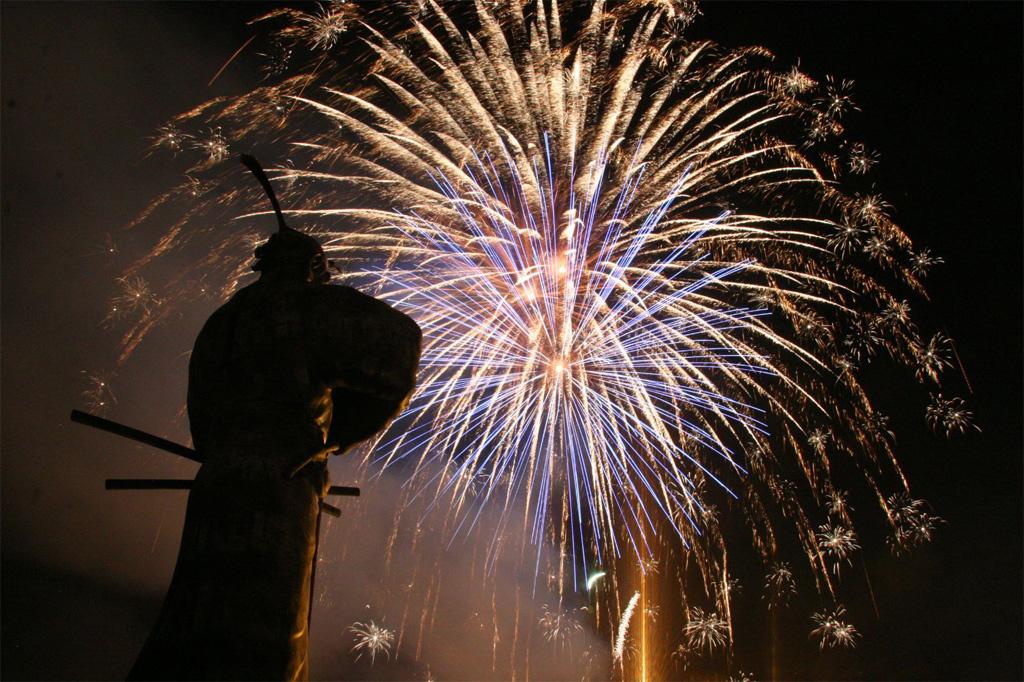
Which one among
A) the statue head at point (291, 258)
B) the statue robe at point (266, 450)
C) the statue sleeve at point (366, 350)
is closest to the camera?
the statue robe at point (266, 450)

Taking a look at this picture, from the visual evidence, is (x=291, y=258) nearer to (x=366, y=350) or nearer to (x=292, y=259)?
(x=292, y=259)

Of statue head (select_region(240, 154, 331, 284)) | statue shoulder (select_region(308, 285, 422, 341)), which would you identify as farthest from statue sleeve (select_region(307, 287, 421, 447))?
statue head (select_region(240, 154, 331, 284))

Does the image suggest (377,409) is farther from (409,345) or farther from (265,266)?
(265,266)

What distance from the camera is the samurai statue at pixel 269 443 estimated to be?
148 inches

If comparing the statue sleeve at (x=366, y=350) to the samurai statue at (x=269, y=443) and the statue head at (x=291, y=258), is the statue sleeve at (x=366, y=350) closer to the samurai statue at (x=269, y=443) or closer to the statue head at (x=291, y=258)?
the samurai statue at (x=269, y=443)

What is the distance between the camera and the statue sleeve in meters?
4.56

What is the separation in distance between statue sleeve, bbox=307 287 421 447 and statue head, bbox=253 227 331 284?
569mm

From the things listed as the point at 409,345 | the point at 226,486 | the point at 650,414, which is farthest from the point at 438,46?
the point at 226,486

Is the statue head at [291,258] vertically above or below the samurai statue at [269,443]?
above

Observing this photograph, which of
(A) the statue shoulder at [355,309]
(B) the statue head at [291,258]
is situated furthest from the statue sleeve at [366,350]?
(B) the statue head at [291,258]

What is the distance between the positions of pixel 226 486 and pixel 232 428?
14.8 inches

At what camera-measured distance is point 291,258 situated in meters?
5.29

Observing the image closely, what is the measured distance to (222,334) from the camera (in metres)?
4.93

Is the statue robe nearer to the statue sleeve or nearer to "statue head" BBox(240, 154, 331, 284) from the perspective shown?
the statue sleeve
